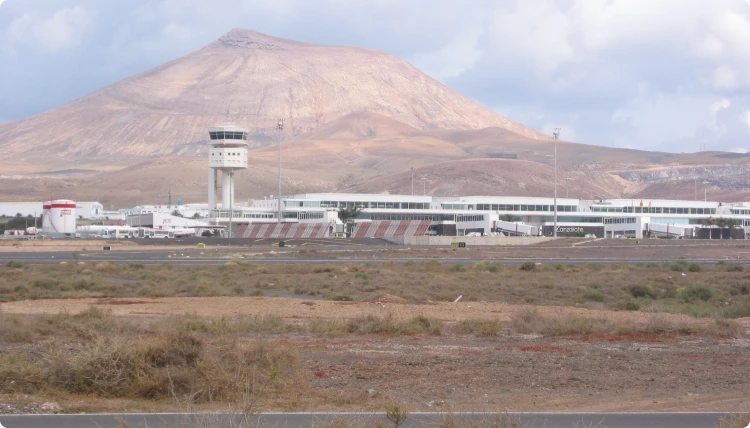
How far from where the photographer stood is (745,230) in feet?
422

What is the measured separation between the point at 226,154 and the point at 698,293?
110092 mm

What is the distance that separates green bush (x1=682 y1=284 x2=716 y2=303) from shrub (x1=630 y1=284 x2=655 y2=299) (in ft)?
4.46

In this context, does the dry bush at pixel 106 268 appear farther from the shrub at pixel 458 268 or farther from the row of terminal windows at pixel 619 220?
the row of terminal windows at pixel 619 220

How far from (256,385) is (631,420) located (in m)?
5.37

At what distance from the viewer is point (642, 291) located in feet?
119

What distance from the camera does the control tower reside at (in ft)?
452

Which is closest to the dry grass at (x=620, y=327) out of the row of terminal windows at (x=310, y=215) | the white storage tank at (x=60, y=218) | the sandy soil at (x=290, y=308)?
the sandy soil at (x=290, y=308)

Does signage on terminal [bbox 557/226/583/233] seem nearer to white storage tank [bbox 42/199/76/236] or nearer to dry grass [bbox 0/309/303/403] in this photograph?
white storage tank [bbox 42/199/76/236]

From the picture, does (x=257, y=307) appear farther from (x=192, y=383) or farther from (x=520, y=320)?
(x=192, y=383)

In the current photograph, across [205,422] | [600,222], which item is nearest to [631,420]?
[205,422]

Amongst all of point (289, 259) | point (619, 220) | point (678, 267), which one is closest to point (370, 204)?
point (619, 220)

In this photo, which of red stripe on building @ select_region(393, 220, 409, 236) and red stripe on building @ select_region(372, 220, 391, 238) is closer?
red stripe on building @ select_region(393, 220, 409, 236)

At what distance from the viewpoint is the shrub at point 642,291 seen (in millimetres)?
35906

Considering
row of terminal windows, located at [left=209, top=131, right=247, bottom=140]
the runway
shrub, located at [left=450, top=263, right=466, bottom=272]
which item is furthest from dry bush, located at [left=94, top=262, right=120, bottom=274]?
row of terminal windows, located at [left=209, top=131, right=247, bottom=140]
